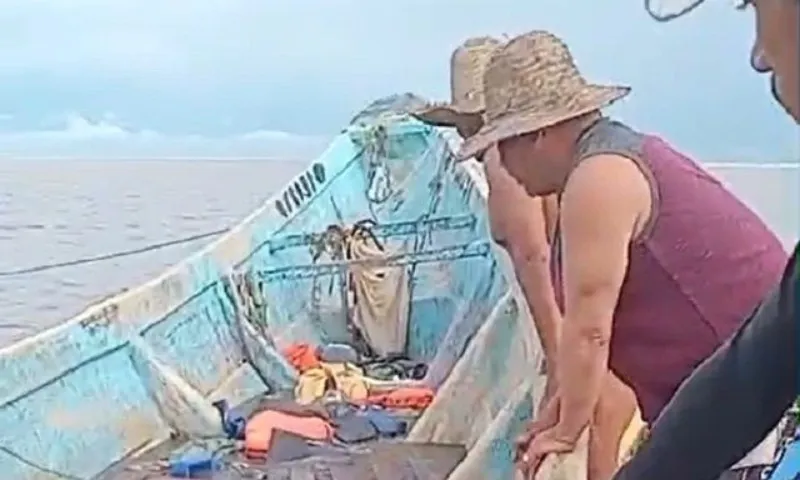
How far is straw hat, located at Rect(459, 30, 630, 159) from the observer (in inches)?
46.9

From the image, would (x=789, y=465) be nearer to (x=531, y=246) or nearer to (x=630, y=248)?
(x=630, y=248)

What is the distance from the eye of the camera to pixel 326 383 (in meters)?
3.02

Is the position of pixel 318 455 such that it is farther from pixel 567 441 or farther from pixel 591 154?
pixel 591 154

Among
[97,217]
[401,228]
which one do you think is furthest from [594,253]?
[97,217]

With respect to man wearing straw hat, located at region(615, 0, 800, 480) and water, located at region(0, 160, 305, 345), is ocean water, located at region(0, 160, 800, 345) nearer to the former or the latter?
water, located at region(0, 160, 305, 345)

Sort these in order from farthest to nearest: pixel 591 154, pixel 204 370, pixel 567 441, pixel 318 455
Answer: pixel 204 370, pixel 318 455, pixel 567 441, pixel 591 154

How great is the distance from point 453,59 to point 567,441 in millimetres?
843

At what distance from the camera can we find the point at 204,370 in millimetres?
3006

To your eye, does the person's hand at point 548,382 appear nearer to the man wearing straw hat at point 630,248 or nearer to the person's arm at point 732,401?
the man wearing straw hat at point 630,248

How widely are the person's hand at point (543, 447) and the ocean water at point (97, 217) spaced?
2.70 meters

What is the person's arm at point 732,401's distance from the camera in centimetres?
42

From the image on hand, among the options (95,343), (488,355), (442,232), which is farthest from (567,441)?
(442,232)

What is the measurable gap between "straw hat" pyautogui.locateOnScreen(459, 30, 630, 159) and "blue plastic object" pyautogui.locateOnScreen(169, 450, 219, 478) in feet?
4.02

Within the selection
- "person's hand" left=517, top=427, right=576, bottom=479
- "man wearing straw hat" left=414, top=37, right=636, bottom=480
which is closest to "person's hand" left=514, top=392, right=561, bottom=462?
"person's hand" left=517, top=427, right=576, bottom=479
